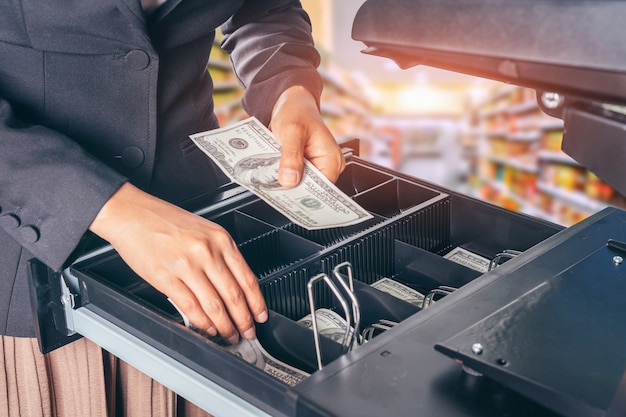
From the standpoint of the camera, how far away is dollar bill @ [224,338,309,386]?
0.95 m

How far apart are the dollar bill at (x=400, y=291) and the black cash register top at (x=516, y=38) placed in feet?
1.50

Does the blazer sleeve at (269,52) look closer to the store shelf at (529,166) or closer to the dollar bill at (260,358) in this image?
the dollar bill at (260,358)

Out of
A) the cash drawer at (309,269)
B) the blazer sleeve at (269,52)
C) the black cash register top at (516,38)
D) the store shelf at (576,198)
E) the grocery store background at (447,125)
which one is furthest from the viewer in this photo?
the grocery store background at (447,125)

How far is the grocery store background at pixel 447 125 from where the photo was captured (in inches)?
214

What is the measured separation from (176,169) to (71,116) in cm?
27

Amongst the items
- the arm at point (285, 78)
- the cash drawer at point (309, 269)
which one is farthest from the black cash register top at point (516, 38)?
the arm at point (285, 78)

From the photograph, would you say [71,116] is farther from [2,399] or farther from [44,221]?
[2,399]

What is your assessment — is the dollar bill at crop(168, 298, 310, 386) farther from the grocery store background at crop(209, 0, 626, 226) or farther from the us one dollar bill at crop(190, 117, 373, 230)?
the grocery store background at crop(209, 0, 626, 226)

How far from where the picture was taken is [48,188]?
106 cm

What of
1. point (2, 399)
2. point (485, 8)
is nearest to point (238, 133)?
point (2, 399)

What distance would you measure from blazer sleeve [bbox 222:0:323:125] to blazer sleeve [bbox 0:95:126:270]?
1.84ft

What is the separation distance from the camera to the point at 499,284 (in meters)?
0.93

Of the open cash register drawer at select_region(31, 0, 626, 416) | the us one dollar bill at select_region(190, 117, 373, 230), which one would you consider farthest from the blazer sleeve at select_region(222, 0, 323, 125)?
the open cash register drawer at select_region(31, 0, 626, 416)

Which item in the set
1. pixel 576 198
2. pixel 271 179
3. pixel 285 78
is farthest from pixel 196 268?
pixel 576 198
